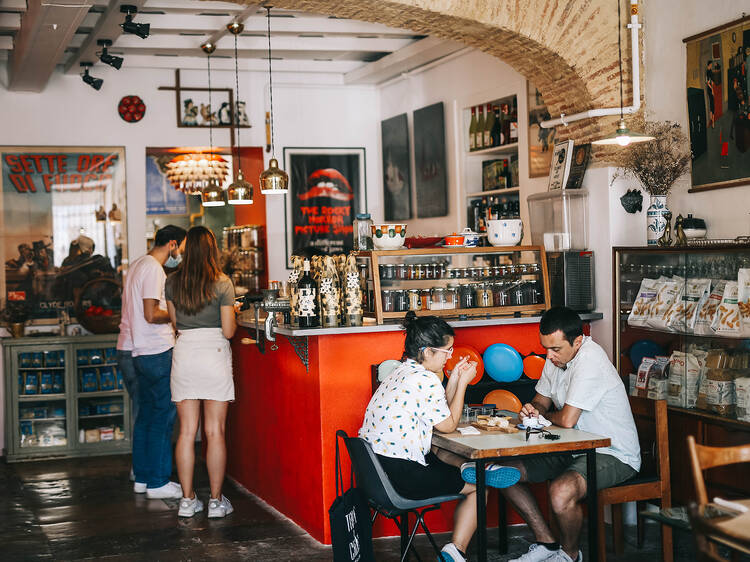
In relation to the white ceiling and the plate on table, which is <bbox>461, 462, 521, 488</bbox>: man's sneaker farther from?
the white ceiling

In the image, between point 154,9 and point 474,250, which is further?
point 154,9

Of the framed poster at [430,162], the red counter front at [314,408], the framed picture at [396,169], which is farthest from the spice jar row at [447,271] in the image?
the framed picture at [396,169]

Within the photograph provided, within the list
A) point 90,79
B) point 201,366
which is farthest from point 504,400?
point 90,79

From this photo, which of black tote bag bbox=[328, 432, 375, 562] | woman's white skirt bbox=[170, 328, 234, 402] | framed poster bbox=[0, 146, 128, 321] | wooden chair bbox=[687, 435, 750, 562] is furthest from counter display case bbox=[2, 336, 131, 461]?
wooden chair bbox=[687, 435, 750, 562]

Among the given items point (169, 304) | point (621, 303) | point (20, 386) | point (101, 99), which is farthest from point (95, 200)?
point (621, 303)

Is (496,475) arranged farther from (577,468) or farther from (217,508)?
(217,508)

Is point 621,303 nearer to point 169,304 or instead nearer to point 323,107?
point 169,304

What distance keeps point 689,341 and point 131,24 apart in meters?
4.67

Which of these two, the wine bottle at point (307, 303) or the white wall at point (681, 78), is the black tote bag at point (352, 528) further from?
the white wall at point (681, 78)

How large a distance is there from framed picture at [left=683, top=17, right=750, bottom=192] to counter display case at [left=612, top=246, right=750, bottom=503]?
1.73 feet

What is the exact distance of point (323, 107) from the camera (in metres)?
10.0

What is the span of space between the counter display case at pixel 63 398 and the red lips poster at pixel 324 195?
8.00 ft

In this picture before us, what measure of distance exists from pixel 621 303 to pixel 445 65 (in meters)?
3.86

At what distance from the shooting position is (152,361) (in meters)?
6.83
